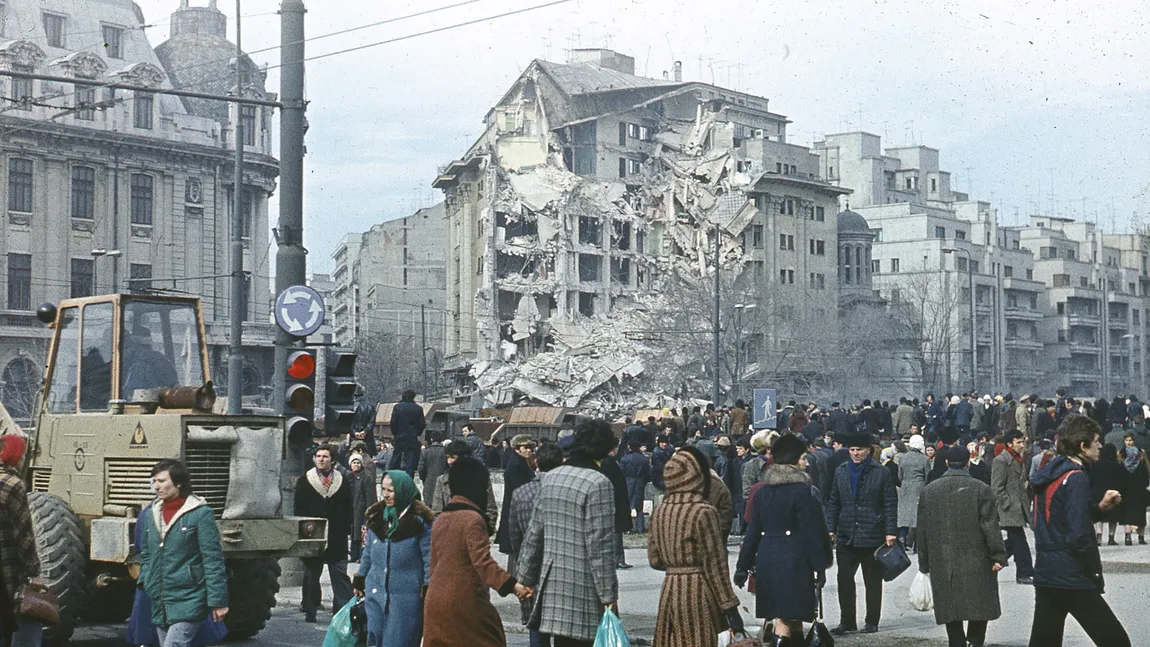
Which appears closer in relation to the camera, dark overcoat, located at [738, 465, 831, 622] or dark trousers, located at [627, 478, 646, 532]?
dark overcoat, located at [738, 465, 831, 622]

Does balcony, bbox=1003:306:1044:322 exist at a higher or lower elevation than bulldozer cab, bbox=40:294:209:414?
higher

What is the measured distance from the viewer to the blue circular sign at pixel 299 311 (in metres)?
15.5

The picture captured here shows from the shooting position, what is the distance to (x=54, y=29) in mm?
69250

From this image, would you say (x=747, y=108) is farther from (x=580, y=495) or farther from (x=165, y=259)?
(x=580, y=495)

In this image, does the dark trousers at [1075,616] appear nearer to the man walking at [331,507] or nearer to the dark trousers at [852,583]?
the dark trousers at [852,583]

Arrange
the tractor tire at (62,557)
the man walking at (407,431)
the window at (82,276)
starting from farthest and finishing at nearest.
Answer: the window at (82,276), the man walking at (407,431), the tractor tire at (62,557)

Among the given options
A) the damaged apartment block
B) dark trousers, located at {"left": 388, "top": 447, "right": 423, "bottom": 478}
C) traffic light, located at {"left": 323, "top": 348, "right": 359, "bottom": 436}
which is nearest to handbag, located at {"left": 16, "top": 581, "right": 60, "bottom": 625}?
traffic light, located at {"left": 323, "top": 348, "right": 359, "bottom": 436}

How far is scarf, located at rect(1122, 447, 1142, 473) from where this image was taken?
2419 centimetres

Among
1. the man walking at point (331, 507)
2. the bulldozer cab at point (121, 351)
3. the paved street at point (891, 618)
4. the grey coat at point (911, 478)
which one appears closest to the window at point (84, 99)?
the paved street at point (891, 618)

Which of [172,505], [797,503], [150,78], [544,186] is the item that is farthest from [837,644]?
[544,186]

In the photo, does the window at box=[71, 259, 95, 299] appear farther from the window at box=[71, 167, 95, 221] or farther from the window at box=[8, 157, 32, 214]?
the window at box=[8, 157, 32, 214]

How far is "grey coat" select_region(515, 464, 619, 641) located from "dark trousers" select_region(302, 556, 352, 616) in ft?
19.9

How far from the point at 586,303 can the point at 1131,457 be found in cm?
7034

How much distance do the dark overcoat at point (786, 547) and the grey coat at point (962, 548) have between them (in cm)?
115
